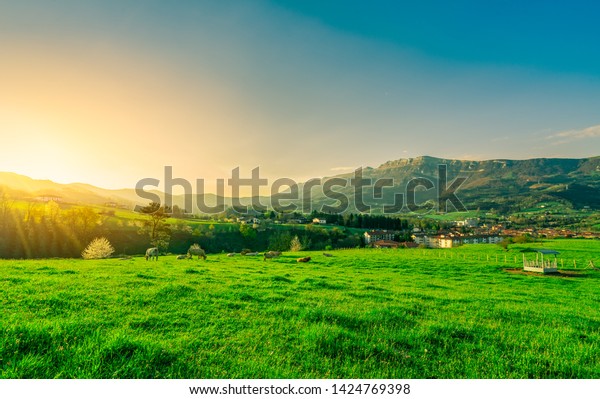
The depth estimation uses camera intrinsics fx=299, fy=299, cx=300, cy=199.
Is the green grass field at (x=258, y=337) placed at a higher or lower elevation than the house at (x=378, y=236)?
higher

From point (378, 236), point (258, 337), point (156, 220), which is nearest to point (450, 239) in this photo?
point (378, 236)

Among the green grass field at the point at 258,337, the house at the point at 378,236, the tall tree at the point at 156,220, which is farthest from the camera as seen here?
the house at the point at 378,236

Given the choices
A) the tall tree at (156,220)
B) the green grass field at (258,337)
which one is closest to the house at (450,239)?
the tall tree at (156,220)

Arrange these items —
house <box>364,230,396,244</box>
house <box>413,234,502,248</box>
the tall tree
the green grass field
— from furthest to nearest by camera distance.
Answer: house <box>364,230,396,244</box> → house <box>413,234,502,248</box> → the tall tree → the green grass field

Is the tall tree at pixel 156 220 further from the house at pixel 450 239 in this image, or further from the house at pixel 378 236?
the house at pixel 450 239

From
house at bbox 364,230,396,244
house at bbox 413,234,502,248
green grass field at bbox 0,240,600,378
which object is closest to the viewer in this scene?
green grass field at bbox 0,240,600,378

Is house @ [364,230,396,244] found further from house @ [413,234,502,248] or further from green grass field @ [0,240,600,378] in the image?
green grass field @ [0,240,600,378]

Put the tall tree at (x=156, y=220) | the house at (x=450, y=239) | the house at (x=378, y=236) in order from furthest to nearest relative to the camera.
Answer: the house at (x=378, y=236)
the house at (x=450, y=239)
the tall tree at (x=156, y=220)

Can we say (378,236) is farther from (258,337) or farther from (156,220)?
(258,337)

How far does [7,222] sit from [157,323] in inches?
4875

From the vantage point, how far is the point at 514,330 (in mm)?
10312

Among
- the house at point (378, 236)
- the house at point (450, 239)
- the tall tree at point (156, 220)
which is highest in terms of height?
→ the tall tree at point (156, 220)

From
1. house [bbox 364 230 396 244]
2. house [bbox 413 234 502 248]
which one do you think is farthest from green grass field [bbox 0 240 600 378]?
house [bbox 413 234 502 248]
